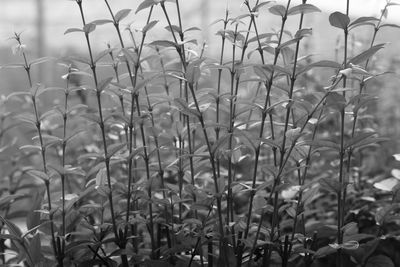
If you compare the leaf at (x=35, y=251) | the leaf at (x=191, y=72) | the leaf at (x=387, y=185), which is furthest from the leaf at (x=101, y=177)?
the leaf at (x=387, y=185)

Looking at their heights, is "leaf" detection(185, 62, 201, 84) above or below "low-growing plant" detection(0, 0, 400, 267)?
above

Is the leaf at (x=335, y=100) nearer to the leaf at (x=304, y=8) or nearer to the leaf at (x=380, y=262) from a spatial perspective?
the leaf at (x=304, y=8)

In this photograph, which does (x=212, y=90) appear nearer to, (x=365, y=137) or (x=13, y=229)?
(x=365, y=137)

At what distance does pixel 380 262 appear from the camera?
3.73 feet

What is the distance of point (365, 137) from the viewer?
92 centimetres

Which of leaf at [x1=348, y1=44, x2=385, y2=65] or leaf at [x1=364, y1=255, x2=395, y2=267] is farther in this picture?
leaf at [x1=364, y1=255, x2=395, y2=267]

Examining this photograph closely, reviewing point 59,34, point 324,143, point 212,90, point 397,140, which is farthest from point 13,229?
point 59,34

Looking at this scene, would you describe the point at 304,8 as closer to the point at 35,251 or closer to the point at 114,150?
the point at 114,150

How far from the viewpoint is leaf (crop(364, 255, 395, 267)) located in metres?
1.13

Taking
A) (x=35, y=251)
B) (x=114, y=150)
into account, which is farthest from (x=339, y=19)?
(x=35, y=251)

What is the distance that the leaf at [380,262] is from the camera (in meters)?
1.13

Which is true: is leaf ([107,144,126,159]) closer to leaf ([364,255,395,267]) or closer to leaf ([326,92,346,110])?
leaf ([326,92,346,110])

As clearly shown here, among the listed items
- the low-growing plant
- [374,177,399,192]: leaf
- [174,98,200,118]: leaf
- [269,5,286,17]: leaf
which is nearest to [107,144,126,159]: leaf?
the low-growing plant

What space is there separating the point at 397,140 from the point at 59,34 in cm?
228
